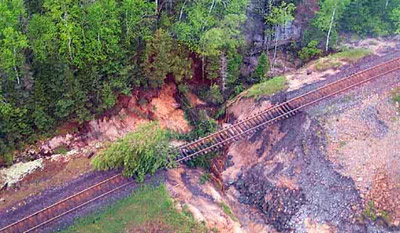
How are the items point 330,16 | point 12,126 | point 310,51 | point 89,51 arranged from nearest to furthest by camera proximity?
point 12,126 → point 89,51 → point 330,16 → point 310,51

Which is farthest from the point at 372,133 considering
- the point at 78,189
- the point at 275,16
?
the point at 78,189

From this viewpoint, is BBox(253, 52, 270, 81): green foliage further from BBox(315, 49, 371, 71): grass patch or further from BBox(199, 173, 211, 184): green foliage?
BBox(199, 173, 211, 184): green foliage

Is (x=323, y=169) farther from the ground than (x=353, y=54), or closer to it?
closer to it

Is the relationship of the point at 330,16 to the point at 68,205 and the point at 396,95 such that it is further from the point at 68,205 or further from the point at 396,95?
the point at 68,205

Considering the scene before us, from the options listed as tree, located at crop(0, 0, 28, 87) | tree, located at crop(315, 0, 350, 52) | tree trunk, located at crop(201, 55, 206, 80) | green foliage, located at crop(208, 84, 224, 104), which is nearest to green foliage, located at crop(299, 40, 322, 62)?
tree, located at crop(315, 0, 350, 52)

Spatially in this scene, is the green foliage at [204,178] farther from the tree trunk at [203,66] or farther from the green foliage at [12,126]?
the green foliage at [12,126]

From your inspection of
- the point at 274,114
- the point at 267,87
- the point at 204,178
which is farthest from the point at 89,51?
the point at 267,87
